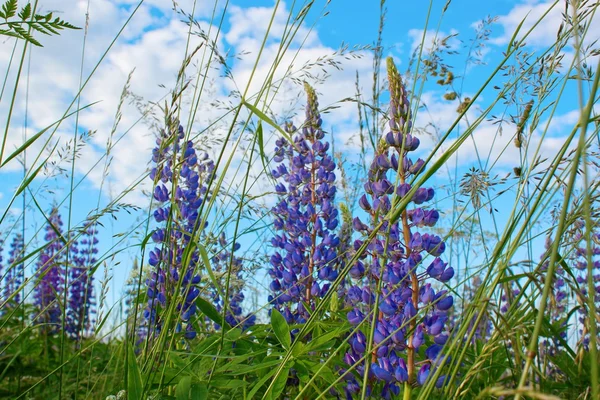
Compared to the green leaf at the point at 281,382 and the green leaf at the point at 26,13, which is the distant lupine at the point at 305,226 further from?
the green leaf at the point at 26,13

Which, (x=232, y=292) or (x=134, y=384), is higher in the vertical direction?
(x=232, y=292)

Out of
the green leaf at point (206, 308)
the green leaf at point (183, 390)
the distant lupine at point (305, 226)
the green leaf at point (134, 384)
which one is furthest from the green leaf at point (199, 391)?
the distant lupine at point (305, 226)

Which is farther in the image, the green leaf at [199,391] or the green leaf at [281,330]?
the green leaf at [281,330]

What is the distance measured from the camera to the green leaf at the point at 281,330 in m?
1.85

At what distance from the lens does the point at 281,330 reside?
6.15ft

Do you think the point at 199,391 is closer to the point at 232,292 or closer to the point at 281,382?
the point at 281,382

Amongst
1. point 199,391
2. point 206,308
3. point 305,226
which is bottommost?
point 199,391

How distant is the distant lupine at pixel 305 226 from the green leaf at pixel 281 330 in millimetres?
585

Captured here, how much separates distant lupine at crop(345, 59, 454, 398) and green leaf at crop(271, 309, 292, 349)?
8.0 inches

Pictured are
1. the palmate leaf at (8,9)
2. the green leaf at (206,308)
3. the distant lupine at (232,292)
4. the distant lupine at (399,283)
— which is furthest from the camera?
the distant lupine at (232,292)

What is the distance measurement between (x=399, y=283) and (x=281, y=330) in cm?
44

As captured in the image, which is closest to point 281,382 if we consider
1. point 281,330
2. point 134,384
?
point 281,330

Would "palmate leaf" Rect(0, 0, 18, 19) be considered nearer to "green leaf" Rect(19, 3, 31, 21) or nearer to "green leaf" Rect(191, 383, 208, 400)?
"green leaf" Rect(19, 3, 31, 21)

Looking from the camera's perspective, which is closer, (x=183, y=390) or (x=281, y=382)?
(x=183, y=390)
